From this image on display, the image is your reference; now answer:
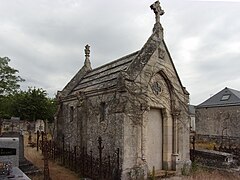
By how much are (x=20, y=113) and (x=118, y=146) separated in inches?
1084

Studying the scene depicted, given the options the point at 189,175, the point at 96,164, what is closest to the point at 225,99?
the point at 189,175

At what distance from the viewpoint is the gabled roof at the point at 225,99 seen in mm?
29812

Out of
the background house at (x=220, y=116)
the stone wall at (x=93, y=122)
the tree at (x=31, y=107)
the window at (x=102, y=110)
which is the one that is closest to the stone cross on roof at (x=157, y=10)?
the stone wall at (x=93, y=122)

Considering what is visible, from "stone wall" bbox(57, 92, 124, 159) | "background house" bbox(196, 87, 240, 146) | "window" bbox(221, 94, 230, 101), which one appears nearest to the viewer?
"stone wall" bbox(57, 92, 124, 159)

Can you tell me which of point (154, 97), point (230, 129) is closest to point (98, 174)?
point (154, 97)

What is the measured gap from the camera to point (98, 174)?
1056cm

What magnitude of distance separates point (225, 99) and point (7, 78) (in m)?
36.4

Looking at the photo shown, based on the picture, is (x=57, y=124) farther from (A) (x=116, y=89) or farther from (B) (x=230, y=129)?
(B) (x=230, y=129)

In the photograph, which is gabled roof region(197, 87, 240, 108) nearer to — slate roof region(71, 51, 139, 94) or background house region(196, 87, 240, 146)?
background house region(196, 87, 240, 146)

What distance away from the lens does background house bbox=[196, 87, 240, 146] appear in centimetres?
2908

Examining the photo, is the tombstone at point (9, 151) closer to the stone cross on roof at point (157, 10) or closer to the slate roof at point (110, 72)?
the slate roof at point (110, 72)

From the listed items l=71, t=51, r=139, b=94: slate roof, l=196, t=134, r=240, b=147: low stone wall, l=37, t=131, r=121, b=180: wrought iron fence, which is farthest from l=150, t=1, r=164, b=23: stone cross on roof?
l=196, t=134, r=240, b=147: low stone wall

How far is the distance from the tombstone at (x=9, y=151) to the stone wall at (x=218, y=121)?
1023 inches

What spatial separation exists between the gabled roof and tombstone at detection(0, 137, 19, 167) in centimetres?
2661
